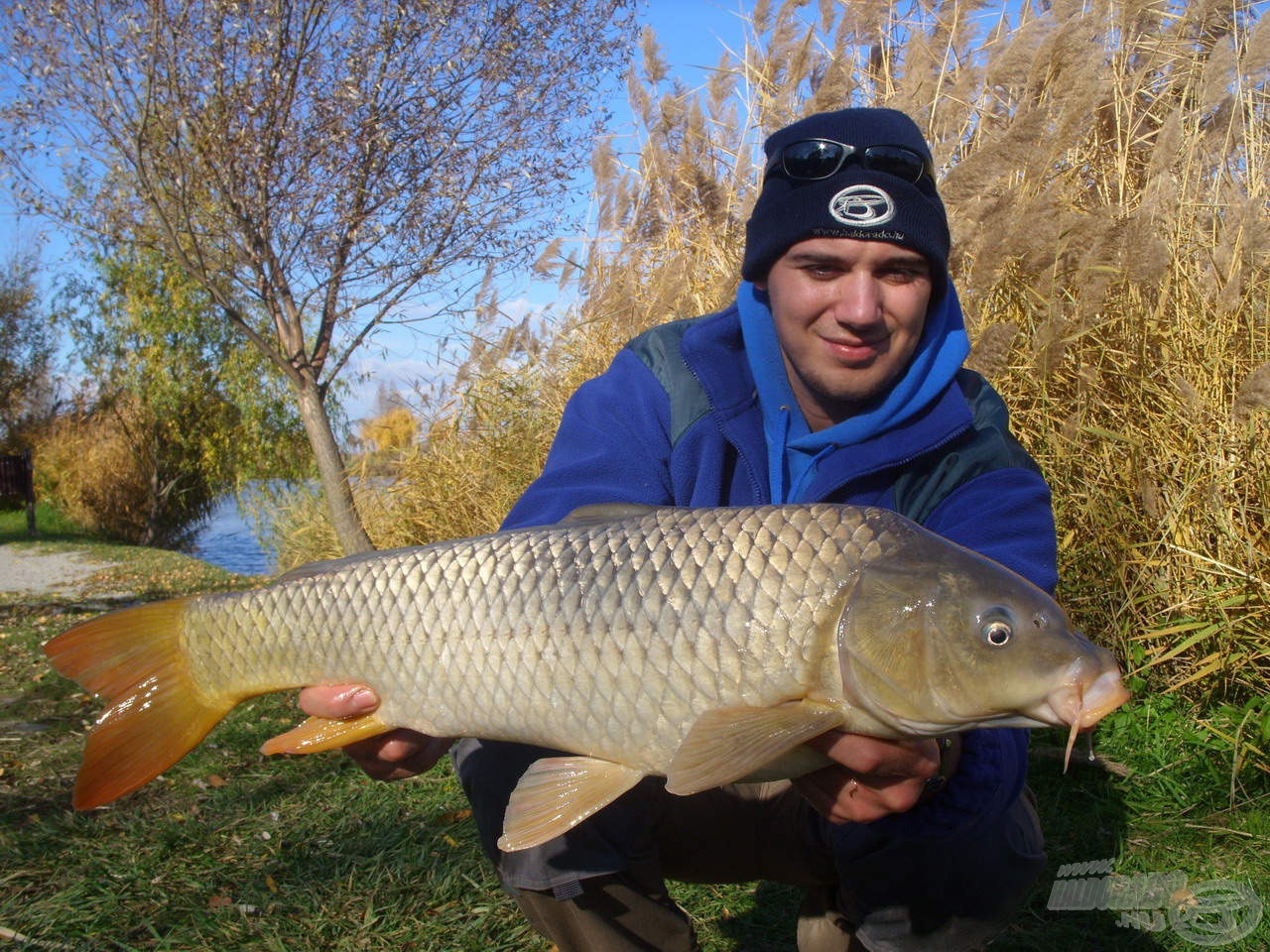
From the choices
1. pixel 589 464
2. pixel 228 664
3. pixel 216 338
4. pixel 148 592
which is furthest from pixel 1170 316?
pixel 216 338

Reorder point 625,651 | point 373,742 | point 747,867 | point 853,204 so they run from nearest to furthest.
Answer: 1. point 625,651
2. point 373,742
3. point 747,867
4. point 853,204

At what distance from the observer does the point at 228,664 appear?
146 centimetres

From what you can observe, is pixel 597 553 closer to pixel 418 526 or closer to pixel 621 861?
pixel 621 861

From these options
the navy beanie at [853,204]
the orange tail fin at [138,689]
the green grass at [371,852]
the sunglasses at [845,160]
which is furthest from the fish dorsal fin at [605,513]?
the green grass at [371,852]

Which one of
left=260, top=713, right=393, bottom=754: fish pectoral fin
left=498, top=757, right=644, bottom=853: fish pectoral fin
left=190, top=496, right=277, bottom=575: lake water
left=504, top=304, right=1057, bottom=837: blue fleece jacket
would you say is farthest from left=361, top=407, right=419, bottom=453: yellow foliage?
left=190, top=496, right=277, bottom=575: lake water

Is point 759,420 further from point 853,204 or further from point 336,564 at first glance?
point 336,564

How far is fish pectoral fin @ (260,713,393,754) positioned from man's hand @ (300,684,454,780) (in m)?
0.01

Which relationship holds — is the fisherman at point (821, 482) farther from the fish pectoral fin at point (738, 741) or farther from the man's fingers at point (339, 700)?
the fish pectoral fin at point (738, 741)

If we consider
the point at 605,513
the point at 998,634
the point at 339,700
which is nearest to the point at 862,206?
the point at 605,513

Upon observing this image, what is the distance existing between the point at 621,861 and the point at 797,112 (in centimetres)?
300

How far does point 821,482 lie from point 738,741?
2.22 ft

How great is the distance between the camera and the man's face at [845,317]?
1766 millimetres

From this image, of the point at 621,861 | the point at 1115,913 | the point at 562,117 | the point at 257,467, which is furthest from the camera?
the point at 257,467

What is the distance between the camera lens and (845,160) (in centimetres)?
Result: 187
